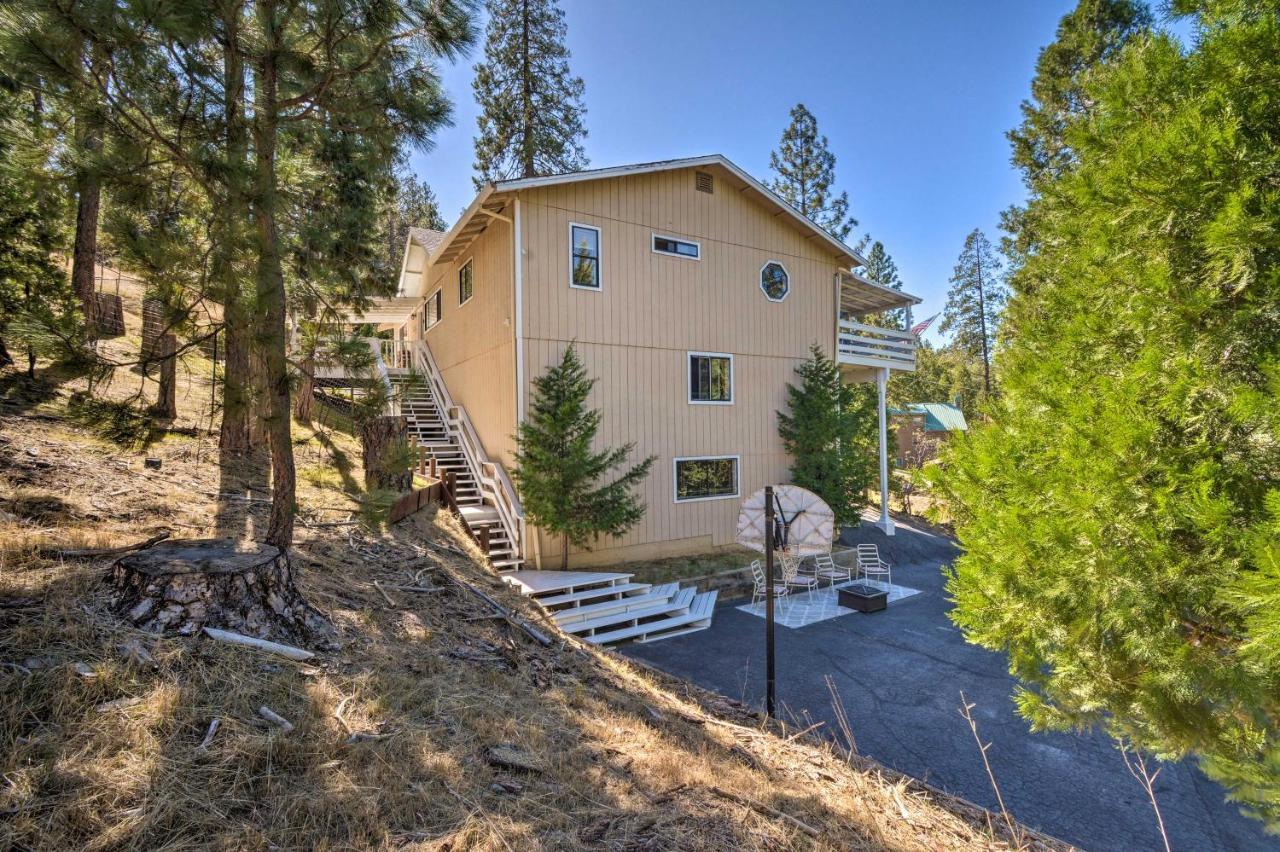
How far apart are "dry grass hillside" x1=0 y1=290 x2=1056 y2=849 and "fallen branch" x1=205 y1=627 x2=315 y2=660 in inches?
3.7

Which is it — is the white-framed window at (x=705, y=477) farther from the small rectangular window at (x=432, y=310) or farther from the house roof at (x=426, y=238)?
the house roof at (x=426, y=238)

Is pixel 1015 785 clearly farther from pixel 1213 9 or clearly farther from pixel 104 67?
pixel 104 67

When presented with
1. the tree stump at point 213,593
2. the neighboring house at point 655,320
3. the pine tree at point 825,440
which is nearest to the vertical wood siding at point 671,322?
the neighboring house at point 655,320

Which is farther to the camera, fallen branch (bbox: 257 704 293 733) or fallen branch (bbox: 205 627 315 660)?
fallen branch (bbox: 205 627 315 660)

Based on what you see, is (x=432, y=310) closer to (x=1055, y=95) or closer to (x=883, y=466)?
(x=883, y=466)

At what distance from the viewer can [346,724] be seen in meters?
2.81

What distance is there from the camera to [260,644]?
318 centimetres

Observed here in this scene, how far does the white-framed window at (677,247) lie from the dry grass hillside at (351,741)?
Answer: 330 inches

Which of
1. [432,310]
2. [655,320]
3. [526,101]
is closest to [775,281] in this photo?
[655,320]

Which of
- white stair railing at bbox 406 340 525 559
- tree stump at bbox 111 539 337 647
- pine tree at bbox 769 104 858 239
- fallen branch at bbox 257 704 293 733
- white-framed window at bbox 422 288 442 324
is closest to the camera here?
fallen branch at bbox 257 704 293 733

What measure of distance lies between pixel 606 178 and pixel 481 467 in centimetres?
622

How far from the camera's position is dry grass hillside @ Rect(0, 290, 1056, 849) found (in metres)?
2.08

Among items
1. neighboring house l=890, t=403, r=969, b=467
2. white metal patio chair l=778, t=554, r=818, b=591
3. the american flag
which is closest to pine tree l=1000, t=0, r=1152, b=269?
the american flag

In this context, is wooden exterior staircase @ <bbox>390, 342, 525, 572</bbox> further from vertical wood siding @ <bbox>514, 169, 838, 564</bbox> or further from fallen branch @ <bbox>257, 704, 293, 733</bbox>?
fallen branch @ <bbox>257, 704, 293, 733</bbox>
